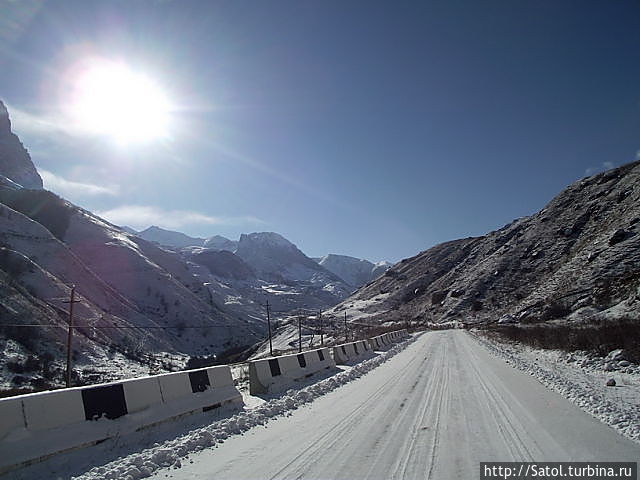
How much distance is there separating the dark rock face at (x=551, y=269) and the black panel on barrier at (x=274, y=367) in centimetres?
3401

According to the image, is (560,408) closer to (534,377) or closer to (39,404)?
(534,377)

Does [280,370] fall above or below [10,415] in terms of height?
below

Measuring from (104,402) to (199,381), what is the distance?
2948mm

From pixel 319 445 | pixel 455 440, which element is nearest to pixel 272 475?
pixel 319 445

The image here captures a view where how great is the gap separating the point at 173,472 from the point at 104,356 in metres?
73.5

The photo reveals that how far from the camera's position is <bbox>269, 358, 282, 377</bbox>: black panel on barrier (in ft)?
44.7

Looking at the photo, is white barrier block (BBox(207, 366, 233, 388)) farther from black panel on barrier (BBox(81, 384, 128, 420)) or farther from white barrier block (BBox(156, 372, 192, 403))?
black panel on barrier (BBox(81, 384, 128, 420))

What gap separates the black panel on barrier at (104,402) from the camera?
7.24 m

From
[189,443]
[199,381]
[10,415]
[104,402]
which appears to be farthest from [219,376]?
[10,415]

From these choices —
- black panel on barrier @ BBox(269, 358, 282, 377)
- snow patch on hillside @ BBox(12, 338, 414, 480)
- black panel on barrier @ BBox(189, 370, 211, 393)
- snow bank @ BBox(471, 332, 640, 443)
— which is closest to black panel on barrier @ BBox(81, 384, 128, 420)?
snow patch on hillside @ BBox(12, 338, 414, 480)

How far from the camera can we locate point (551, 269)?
8231cm

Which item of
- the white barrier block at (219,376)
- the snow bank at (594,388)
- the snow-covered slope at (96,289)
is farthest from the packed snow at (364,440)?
the snow-covered slope at (96,289)

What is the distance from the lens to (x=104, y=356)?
69.4 meters

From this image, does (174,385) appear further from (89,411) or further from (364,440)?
(364,440)
